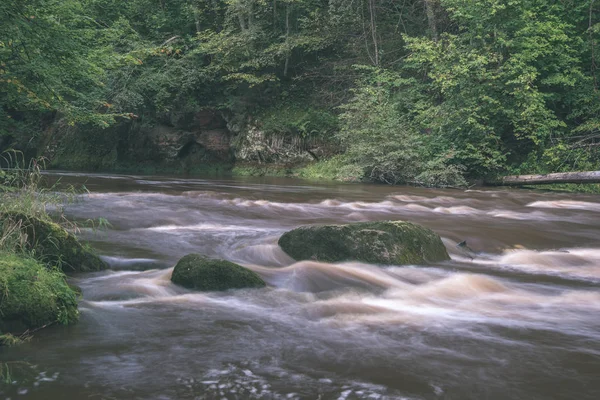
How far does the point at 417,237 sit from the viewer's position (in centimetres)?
714

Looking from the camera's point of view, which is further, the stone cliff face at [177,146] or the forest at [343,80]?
the stone cliff face at [177,146]

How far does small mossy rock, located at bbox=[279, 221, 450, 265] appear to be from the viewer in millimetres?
6711

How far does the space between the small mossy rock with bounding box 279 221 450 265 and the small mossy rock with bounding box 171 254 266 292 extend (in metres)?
1.35

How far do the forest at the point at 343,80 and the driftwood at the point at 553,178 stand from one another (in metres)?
0.68

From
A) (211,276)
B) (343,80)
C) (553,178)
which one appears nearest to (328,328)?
(211,276)

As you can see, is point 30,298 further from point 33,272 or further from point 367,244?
point 367,244

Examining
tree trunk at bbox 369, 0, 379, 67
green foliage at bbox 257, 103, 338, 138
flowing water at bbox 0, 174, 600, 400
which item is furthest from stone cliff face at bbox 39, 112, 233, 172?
flowing water at bbox 0, 174, 600, 400

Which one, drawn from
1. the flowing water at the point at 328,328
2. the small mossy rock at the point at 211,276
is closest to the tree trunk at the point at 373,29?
the flowing water at the point at 328,328

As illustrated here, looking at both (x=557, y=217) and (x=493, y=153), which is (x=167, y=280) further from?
(x=493, y=153)

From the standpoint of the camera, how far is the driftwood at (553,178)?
583 inches

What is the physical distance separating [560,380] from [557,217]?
8.68 metres

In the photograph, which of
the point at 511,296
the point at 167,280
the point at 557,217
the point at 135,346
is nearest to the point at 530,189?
the point at 557,217

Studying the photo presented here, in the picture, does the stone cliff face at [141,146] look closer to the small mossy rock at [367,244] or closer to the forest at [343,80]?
the forest at [343,80]

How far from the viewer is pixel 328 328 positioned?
4.35 m
